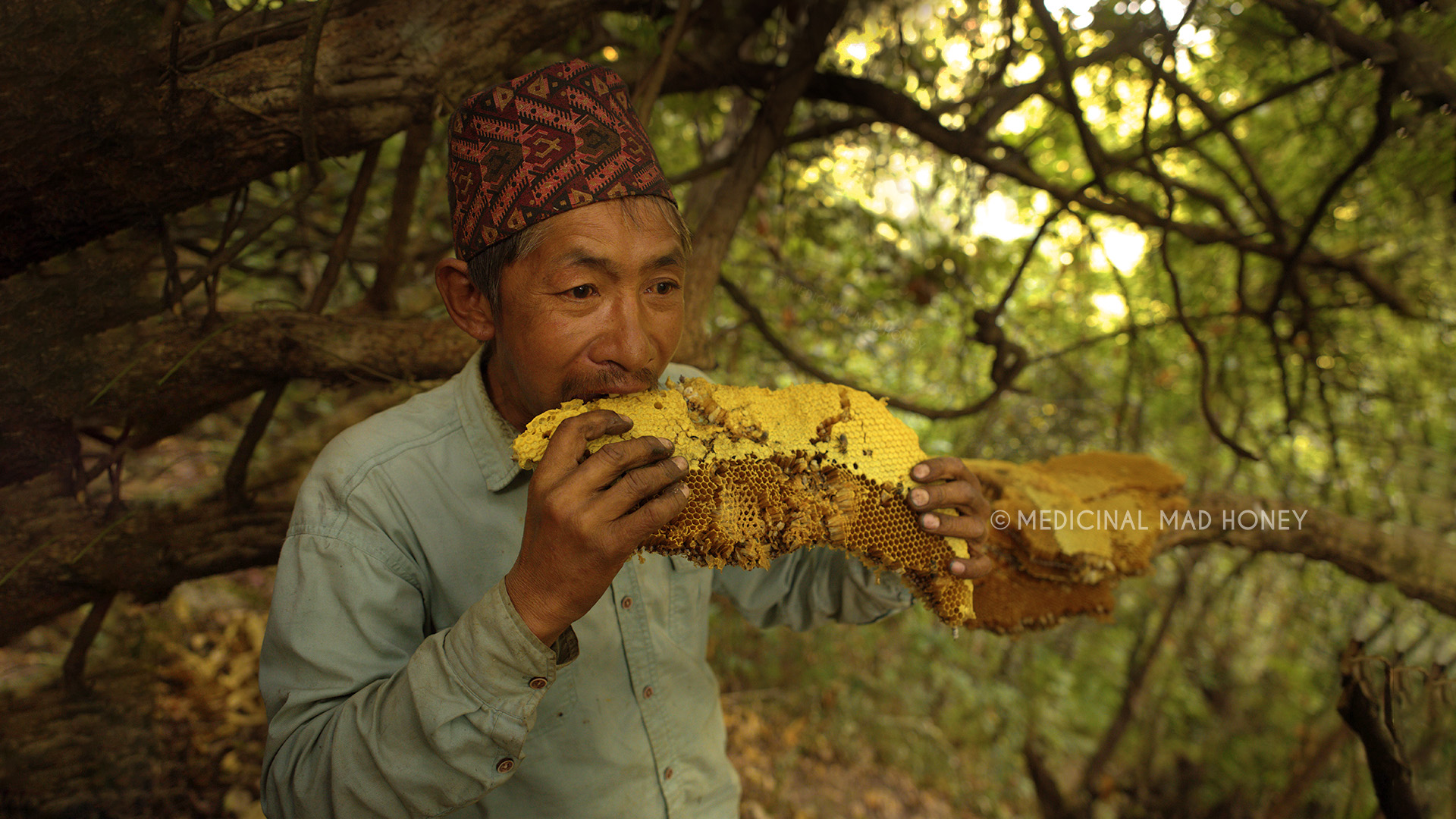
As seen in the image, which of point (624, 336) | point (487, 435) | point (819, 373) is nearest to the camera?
point (624, 336)

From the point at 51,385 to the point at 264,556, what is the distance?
0.84 m

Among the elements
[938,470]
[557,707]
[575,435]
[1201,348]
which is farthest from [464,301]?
[1201,348]

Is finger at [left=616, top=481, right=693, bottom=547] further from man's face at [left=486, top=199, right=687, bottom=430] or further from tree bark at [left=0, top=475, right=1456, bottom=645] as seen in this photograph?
tree bark at [left=0, top=475, right=1456, bottom=645]

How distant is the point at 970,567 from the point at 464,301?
1376 mm

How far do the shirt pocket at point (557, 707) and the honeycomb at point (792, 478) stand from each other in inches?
20.1

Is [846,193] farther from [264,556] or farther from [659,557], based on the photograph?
[264,556]

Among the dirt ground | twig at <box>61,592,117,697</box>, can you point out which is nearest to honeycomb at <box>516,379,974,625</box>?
twig at <box>61,592,117,697</box>

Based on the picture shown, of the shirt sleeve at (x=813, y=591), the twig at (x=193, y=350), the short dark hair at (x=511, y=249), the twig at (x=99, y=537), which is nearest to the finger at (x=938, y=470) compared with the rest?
the shirt sleeve at (x=813, y=591)

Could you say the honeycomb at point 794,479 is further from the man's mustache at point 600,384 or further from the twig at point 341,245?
the twig at point 341,245

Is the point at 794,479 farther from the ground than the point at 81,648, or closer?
farther from the ground

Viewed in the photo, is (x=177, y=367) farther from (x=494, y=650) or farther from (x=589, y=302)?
(x=494, y=650)

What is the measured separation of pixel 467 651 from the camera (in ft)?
3.84

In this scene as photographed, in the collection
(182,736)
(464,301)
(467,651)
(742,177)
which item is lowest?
(182,736)

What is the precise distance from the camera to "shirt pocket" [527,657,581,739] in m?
1.60
